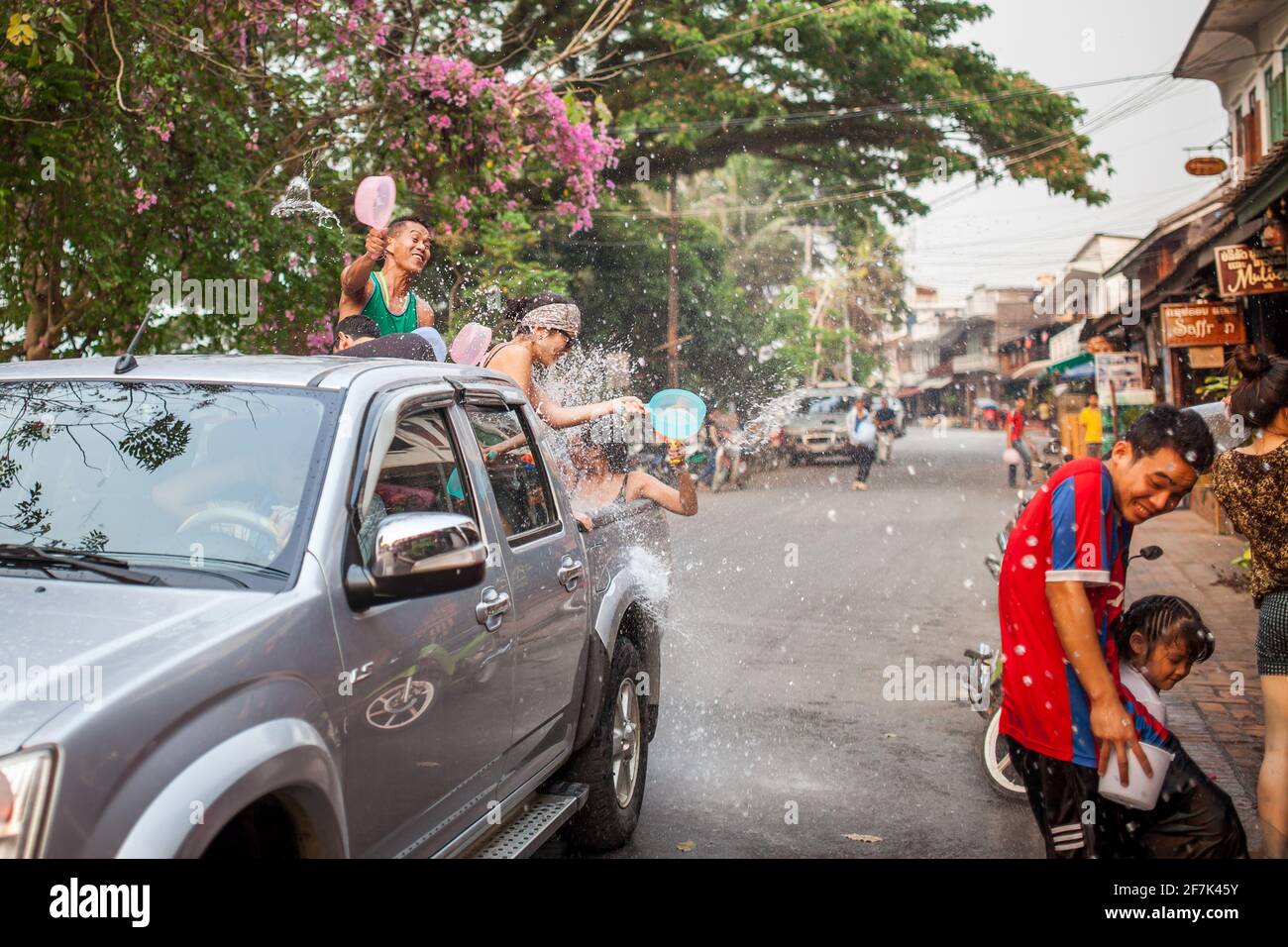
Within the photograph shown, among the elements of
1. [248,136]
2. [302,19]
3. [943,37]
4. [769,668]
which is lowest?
[769,668]

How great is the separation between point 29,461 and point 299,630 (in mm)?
1125

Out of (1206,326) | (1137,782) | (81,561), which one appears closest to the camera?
(81,561)

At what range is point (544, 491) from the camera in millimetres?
4422

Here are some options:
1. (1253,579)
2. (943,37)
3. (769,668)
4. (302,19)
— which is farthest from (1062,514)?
(943,37)

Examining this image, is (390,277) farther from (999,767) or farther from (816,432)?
(816,432)

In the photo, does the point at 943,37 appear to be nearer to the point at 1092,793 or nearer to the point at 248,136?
the point at 248,136

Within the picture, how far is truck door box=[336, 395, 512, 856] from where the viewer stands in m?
2.74

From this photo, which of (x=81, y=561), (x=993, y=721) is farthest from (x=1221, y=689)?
(x=81, y=561)

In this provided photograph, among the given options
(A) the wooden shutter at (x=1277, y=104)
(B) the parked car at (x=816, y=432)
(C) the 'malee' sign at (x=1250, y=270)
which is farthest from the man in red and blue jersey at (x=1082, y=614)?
(B) the parked car at (x=816, y=432)

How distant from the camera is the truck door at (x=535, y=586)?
3723 mm

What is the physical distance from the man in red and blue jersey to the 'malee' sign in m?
11.0

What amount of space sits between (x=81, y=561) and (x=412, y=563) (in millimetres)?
768

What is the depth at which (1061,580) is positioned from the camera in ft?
10.4

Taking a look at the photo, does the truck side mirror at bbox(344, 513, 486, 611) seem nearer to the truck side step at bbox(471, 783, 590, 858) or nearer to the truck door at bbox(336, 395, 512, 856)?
the truck door at bbox(336, 395, 512, 856)
